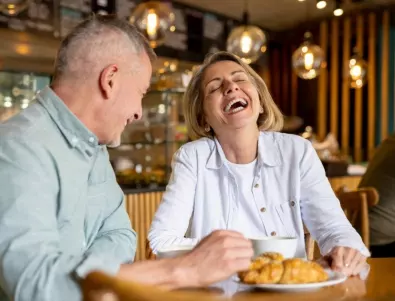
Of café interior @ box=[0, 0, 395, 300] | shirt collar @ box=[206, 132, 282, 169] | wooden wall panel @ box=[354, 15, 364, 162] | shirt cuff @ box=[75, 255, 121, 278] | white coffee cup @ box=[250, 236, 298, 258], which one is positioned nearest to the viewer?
shirt cuff @ box=[75, 255, 121, 278]

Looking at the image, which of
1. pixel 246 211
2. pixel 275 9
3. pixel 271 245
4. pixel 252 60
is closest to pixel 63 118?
pixel 271 245

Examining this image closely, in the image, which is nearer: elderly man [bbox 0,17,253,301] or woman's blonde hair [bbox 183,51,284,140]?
elderly man [bbox 0,17,253,301]

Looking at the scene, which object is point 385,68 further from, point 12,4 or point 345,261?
→ point 345,261

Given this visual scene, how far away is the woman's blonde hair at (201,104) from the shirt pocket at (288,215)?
0.39 m

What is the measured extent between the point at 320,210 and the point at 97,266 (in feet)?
3.60

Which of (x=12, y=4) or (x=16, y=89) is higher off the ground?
(x=12, y=4)

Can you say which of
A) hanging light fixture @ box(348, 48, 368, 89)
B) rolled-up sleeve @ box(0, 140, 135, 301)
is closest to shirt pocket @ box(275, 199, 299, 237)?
rolled-up sleeve @ box(0, 140, 135, 301)

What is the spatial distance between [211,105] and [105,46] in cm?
83

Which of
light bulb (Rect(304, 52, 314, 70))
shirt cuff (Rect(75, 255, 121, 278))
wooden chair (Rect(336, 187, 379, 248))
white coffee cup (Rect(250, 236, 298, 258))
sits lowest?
wooden chair (Rect(336, 187, 379, 248))

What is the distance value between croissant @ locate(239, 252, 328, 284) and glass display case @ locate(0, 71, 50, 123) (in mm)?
3559

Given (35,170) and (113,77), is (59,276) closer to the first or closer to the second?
(35,170)

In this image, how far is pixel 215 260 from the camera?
1.14 metres

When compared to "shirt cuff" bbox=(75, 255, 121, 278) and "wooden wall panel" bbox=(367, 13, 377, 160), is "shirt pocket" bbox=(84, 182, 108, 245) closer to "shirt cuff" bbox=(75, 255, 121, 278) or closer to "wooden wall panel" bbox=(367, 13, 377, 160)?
"shirt cuff" bbox=(75, 255, 121, 278)

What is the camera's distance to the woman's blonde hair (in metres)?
2.27
